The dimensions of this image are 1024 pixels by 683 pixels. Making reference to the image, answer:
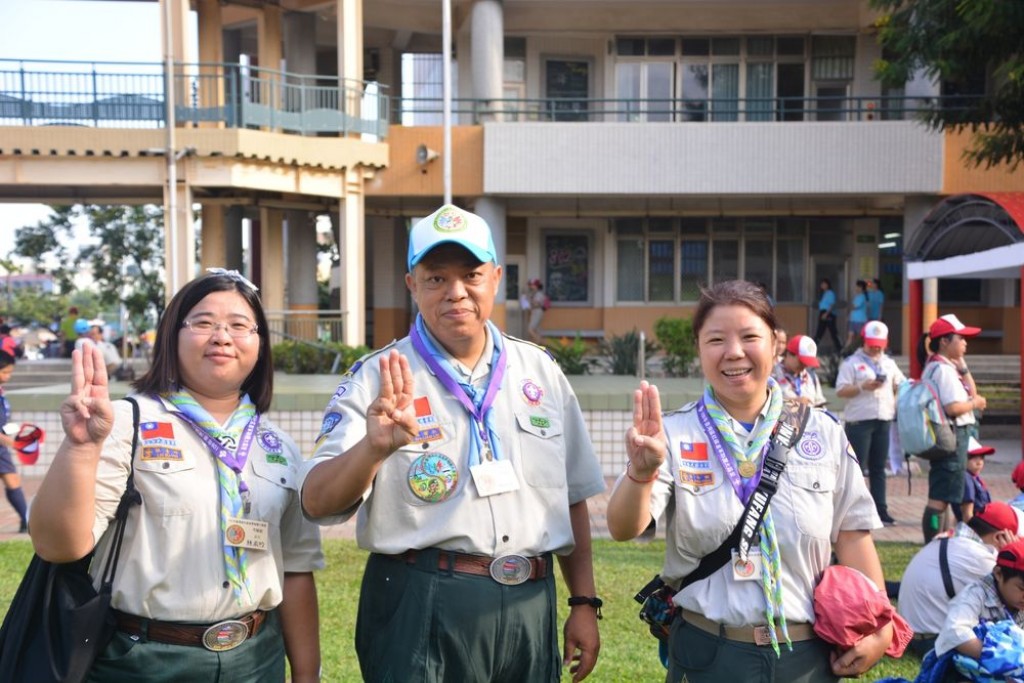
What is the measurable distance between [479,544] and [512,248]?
2230 cm

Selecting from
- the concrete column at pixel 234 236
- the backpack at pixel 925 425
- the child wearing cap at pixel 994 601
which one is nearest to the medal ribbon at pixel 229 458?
the child wearing cap at pixel 994 601

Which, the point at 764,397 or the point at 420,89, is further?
the point at 420,89

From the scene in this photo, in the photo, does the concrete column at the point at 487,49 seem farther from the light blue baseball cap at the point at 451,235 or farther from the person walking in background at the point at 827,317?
the light blue baseball cap at the point at 451,235

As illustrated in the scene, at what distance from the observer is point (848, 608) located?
8.88ft

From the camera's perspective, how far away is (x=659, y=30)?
23.4 m

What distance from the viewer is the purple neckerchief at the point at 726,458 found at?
9.26 ft

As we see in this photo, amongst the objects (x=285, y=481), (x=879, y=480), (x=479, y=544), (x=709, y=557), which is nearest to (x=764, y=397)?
(x=709, y=557)

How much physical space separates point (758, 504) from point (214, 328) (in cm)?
171

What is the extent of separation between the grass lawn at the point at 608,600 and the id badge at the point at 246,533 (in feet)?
8.12

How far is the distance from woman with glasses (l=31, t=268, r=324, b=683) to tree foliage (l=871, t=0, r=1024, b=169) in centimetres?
1161

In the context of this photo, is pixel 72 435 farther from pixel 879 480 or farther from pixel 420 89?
pixel 420 89

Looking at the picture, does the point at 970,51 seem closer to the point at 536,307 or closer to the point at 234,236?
the point at 536,307

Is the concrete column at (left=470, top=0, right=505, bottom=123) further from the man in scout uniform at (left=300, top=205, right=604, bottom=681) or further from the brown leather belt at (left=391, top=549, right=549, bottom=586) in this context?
the brown leather belt at (left=391, top=549, right=549, bottom=586)

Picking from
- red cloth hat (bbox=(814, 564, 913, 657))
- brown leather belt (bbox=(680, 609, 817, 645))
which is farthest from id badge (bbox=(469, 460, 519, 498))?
red cloth hat (bbox=(814, 564, 913, 657))
